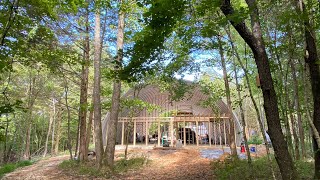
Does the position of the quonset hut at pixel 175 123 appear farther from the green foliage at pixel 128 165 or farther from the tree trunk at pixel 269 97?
the tree trunk at pixel 269 97

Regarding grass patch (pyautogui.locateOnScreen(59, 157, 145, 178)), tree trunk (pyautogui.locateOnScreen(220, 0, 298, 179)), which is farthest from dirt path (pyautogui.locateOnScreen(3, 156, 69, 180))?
tree trunk (pyautogui.locateOnScreen(220, 0, 298, 179))

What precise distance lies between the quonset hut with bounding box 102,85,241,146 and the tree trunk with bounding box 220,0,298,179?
11104 mm

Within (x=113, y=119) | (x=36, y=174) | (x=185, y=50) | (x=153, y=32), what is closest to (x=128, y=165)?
(x=113, y=119)

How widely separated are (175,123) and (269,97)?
1287 centimetres

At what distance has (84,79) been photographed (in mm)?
9906

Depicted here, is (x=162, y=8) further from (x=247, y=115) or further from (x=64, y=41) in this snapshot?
(x=247, y=115)

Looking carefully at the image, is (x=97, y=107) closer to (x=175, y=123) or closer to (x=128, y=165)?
(x=128, y=165)

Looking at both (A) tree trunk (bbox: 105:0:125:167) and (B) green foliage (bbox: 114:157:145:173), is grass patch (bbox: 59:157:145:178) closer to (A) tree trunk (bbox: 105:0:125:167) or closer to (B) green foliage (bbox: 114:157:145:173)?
(B) green foliage (bbox: 114:157:145:173)

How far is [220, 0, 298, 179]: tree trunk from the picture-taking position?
344 centimetres

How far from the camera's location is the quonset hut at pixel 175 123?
1540 cm

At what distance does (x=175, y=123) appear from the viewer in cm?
1628

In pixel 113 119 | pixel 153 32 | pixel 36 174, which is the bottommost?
pixel 36 174

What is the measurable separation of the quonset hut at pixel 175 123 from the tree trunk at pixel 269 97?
36.4 feet

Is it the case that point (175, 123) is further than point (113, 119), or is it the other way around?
point (175, 123)
